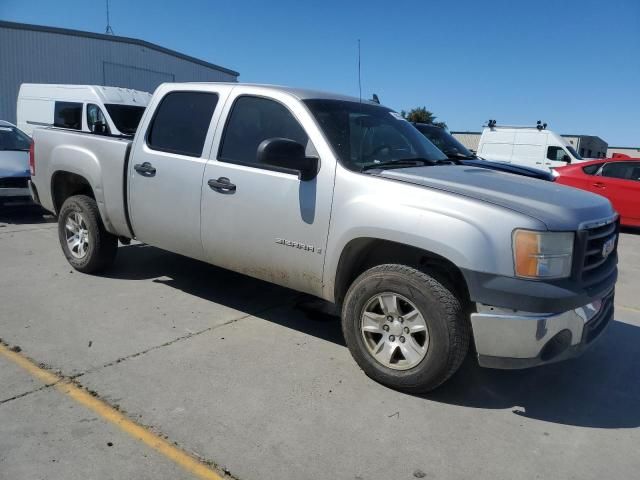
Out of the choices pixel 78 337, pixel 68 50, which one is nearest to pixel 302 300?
pixel 78 337

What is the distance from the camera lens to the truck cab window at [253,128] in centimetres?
404

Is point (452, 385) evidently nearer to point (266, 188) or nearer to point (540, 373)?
point (540, 373)

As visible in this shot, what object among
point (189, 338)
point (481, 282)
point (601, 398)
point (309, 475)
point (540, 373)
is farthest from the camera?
point (189, 338)

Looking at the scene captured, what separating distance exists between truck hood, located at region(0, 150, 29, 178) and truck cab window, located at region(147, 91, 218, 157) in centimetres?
520

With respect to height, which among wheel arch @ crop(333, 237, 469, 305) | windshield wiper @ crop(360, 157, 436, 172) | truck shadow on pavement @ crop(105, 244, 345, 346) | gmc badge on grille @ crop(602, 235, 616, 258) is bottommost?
truck shadow on pavement @ crop(105, 244, 345, 346)

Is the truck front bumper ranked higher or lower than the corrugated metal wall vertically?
lower

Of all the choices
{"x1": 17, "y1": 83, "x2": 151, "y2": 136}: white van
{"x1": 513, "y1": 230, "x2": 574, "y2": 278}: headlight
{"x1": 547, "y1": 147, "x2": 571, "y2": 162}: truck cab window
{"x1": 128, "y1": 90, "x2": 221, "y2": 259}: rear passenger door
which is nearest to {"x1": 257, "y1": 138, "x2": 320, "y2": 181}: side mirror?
{"x1": 128, "y1": 90, "x2": 221, "y2": 259}: rear passenger door

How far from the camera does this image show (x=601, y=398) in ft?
11.7

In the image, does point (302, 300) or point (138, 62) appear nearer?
point (302, 300)

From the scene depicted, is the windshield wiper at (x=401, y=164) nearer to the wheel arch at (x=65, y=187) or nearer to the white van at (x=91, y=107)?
the wheel arch at (x=65, y=187)

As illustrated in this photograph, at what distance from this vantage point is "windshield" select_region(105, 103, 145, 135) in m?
13.4

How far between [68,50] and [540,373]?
24906 millimetres

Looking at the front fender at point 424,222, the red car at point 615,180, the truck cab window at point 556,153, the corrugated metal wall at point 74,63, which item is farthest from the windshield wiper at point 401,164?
the corrugated metal wall at point 74,63

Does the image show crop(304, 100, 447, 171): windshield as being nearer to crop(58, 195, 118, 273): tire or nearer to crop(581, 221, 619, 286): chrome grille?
crop(581, 221, 619, 286): chrome grille
